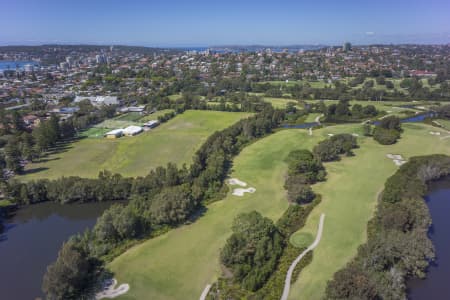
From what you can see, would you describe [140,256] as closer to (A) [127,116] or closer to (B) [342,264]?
(B) [342,264]

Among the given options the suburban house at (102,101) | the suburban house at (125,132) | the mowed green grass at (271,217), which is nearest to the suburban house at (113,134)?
the suburban house at (125,132)

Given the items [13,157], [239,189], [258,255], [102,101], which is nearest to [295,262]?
[258,255]

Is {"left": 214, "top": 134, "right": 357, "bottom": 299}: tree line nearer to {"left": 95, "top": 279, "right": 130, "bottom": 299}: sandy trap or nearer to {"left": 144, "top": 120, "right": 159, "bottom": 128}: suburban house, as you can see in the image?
{"left": 95, "top": 279, "right": 130, "bottom": 299}: sandy trap

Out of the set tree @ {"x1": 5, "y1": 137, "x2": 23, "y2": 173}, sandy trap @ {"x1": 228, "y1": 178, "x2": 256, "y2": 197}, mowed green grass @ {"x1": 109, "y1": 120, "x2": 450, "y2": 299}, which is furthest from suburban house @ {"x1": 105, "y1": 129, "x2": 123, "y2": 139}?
sandy trap @ {"x1": 228, "y1": 178, "x2": 256, "y2": 197}

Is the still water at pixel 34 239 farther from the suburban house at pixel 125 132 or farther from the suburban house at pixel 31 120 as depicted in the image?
the suburban house at pixel 31 120

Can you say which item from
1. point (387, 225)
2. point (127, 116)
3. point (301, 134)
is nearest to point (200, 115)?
point (127, 116)

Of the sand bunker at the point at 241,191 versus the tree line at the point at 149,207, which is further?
the sand bunker at the point at 241,191
